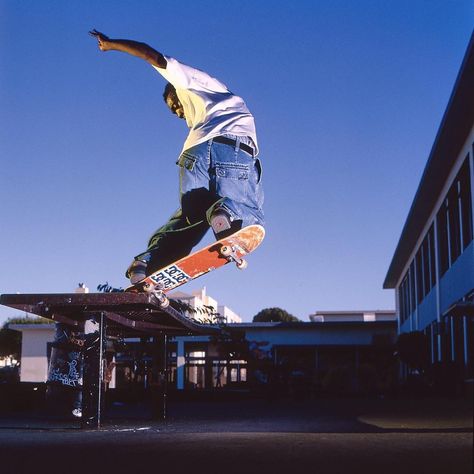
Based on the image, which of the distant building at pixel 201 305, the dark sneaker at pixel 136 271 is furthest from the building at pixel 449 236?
the dark sneaker at pixel 136 271

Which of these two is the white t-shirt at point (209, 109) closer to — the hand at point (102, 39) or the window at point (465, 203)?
the hand at point (102, 39)

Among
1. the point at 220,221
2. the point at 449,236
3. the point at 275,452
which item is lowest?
the point at 275,452

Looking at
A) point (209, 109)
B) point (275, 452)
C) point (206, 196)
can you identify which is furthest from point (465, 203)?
point (275, 452)

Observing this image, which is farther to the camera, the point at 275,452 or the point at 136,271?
the point at 136,271

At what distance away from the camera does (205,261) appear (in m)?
6.95

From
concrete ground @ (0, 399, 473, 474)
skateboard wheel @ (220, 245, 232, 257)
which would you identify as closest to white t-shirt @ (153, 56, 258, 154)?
skateboard wheel @ (220, 245, 232, 257)

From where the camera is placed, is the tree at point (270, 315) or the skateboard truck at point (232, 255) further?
the tree at point (270, 315)

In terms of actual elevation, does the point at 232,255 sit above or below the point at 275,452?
above

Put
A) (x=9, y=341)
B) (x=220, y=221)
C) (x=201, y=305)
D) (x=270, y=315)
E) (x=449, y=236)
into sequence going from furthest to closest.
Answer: (x=9, y=341) → (x=270, y=315) → (x=449, y=236) → (x=201, y=305) → (x=220, y=221)

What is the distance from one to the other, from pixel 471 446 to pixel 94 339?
4.21m

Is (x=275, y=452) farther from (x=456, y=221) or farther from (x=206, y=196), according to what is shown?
(x=456, y=221)

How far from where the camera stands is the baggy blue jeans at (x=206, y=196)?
6.69 meters

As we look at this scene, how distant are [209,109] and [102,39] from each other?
4.03ft

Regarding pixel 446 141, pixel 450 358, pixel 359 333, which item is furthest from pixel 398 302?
pixel 446 141
